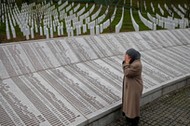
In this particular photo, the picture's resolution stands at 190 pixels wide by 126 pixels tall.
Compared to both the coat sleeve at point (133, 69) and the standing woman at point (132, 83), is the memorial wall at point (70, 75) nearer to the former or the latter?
the standing woman at point (132, 83)

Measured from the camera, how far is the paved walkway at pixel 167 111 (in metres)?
5.21

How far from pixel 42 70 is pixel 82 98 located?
152cm

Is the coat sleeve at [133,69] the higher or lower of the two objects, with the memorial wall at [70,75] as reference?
higher

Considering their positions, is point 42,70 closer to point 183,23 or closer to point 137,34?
point 137,34

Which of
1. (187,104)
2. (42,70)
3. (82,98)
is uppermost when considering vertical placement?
(42,70)

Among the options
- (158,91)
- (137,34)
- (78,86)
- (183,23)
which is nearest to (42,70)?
(78,86)

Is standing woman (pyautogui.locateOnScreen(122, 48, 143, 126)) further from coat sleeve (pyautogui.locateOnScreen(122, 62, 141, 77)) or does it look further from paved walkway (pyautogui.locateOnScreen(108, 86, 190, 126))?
paved walkway (pyautogui.locateOnScreen(108, 86, 190, 126))

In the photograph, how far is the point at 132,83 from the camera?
4691 millimetres

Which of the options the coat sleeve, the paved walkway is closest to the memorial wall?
the paved walkway

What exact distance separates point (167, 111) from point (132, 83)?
1652 mm

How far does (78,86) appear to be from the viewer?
18.9 feet

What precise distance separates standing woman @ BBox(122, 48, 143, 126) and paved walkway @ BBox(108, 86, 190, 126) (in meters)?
0.56

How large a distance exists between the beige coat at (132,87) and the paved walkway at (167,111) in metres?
0.57

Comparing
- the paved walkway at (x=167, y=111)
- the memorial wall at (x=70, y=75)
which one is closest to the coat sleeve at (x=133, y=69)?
the memorial wall at (x=70, y=75)
